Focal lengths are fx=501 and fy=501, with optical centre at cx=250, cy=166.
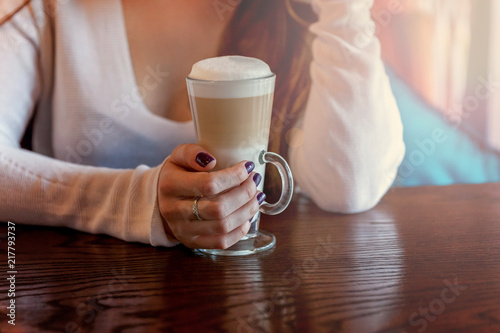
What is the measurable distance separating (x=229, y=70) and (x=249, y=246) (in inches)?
11.2

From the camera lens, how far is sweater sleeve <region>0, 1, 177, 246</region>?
853 mm

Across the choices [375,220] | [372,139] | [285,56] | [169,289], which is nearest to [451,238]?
[375,220]

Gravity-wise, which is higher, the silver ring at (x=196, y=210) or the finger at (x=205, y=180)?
the finger at (x=205, y=180)

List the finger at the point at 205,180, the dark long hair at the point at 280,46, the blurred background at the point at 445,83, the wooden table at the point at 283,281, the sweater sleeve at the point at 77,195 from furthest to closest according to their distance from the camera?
the blurred background at the point at 445,83 < the dark long hair at the point at 280,46 < the sweater sleeve at the point at 77,195 < the finger at the point at 205,180 < the wooden table at the point at 283,281

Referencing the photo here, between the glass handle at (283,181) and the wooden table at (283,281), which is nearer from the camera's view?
the wooden table at (283,281)

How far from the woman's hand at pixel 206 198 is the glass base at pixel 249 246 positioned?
2 centimetres

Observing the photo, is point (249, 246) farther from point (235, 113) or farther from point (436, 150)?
point (436, 150)

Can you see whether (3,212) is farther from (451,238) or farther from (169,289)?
(451,238)

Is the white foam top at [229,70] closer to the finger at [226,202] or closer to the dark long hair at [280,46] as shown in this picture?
the finger at [226,202]

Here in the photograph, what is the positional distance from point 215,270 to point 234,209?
0.32 feet

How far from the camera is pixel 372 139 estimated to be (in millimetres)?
1129

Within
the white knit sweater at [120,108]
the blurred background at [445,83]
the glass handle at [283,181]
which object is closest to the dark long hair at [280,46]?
the white knit sweater at [120,108]

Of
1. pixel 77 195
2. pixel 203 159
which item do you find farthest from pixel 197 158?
pixel 77 195

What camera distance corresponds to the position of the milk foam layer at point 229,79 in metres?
0.74
